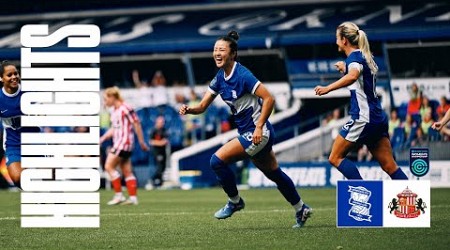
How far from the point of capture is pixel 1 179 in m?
31.0

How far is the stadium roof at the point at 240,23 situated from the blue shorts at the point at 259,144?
18.4 metres

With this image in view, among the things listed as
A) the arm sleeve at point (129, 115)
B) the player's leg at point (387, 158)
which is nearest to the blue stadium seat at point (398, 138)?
the arm sleeve at point (129, 115)

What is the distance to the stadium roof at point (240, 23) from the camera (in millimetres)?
31797

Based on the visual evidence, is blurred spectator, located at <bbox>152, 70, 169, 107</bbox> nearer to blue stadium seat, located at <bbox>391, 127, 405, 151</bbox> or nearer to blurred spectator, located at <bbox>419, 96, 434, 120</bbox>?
blue stadium seat, located at <bbox>391, 127, 405, 151</bbox>

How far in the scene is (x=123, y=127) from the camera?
21172 mm

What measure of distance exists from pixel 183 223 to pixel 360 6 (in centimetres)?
2052

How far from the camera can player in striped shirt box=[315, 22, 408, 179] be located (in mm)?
12648

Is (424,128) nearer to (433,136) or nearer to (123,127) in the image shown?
(433,136)

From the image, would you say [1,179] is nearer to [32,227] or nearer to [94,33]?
[94,33]

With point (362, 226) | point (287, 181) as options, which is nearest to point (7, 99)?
point (287, 181)

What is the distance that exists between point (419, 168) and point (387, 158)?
4.94 m

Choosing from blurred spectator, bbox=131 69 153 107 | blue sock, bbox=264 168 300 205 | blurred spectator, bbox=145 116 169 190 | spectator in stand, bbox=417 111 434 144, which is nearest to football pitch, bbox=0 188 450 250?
blue sock, bbox=264 168 300 205

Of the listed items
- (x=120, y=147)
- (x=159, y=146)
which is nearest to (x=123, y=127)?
(x=120, y=147)

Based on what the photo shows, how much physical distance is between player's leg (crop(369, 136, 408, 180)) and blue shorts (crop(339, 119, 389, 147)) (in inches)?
3.7
